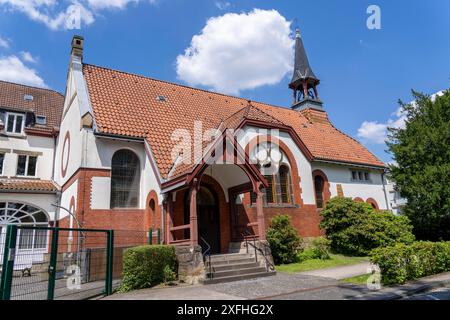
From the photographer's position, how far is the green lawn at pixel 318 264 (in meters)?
14.1

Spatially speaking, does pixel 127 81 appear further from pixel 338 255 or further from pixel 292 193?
pixel 338 255

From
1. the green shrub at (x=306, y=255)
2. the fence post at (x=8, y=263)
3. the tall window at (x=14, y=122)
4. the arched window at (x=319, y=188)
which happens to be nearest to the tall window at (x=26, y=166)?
the tall window at (x=14, y=122)

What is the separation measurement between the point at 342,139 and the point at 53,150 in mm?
22023

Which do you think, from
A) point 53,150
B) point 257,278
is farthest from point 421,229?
point 53,150

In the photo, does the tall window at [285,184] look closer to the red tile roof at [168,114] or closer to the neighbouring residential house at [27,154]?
the red tile roof at [168,114]

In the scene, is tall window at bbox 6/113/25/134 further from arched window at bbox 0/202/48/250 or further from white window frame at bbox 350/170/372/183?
white window frame at bbox 350/170/372/183

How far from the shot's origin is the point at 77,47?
64.2ft

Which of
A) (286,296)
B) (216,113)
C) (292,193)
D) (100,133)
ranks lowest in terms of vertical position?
(286,296)

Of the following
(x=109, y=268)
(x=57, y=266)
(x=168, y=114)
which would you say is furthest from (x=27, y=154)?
(x=109, y=268)

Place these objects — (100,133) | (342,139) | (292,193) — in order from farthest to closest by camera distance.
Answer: (342,139)
(292,193)
(100,133)

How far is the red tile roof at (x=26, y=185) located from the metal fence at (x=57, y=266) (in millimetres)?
6029

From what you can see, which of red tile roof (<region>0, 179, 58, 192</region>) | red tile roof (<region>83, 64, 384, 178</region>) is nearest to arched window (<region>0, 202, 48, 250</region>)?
red tile roof (<region>0, 179, 58, 192</region>)

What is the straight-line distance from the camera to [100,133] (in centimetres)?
1516
